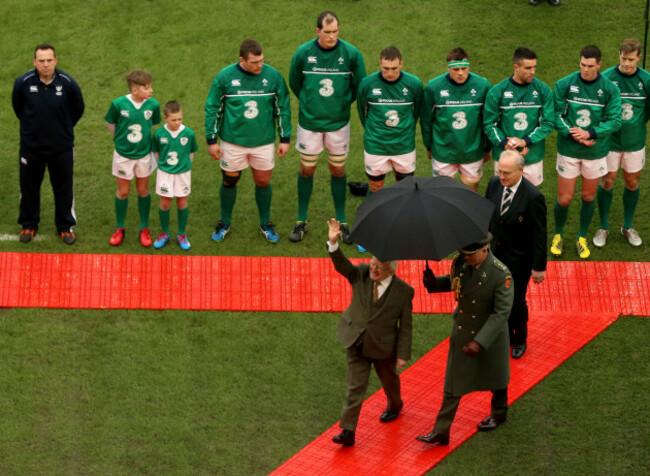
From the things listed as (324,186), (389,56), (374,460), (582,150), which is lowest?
(374,460)

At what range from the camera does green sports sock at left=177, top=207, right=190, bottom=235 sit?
1196 centimetres

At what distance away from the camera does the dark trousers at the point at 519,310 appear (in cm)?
1005

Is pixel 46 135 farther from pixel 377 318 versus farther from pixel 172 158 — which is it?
pixel 377 318

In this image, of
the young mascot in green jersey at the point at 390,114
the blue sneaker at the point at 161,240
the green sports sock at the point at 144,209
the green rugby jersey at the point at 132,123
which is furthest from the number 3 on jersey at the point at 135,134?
the young mascot in green jersey at the point at 390,114

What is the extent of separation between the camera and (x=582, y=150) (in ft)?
38.0

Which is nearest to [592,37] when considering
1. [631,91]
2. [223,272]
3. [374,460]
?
[631,91]

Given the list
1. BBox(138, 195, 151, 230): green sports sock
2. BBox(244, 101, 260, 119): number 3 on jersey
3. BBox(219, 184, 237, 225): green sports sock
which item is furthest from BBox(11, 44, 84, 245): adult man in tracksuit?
BBox(244, 101, 260, 119): number 3 on jersey

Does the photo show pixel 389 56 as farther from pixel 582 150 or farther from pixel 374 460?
pixel 374 460

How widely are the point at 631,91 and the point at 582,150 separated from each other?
0.82 m

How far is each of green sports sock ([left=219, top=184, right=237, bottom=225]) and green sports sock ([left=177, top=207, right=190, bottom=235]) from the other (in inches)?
16.6

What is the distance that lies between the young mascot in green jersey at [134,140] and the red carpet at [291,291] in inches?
22.0

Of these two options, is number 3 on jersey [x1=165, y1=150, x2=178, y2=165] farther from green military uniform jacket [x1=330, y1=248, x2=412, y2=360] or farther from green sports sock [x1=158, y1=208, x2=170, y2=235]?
green military uniform jacket [x1=330, y1=248, x2=412, y2=360]

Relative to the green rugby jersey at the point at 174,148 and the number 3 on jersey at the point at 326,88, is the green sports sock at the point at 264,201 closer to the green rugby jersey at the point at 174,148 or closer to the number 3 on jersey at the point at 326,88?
the green rugby jersey at the point at 174,148

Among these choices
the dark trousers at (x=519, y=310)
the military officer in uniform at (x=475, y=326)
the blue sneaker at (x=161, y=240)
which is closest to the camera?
the military officer in uniform at (x=475, y=326)
